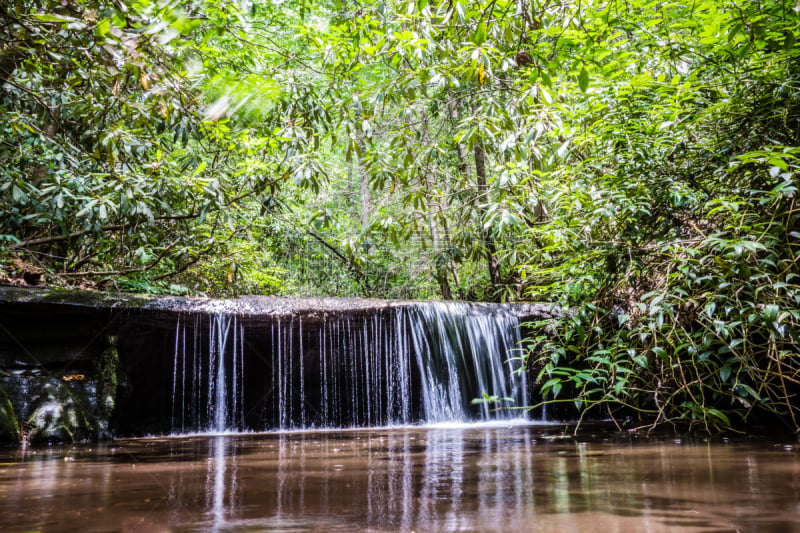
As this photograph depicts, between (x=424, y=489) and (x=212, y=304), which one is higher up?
(x=212, y=304)

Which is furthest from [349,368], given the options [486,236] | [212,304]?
[486,236]

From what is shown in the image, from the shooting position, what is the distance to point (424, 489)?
226 centimetres

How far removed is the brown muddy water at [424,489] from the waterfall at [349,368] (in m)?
2.92

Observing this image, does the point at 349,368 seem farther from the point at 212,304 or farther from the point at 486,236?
the point at 486,236

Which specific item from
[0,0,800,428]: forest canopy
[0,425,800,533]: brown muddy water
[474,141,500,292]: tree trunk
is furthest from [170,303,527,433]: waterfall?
[0,425,800,533]: brown muddy water

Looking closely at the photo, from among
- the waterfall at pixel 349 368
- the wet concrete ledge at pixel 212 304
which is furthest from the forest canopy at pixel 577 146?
the waterfall at pixel 349 368

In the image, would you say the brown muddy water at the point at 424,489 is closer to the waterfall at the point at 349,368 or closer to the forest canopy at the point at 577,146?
the forest canopy at the point at 577,146

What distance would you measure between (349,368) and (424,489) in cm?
526

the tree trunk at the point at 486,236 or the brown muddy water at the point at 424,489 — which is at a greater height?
the tree trunk at the point at 486,236

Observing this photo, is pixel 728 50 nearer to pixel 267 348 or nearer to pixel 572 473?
pixel 572 473

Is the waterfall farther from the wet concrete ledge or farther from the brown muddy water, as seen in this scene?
the brown muddy water

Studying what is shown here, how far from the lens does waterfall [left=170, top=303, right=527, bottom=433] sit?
22.5ft

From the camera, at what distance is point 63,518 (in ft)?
6.01

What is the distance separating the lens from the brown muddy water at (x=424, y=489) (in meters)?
1.69
